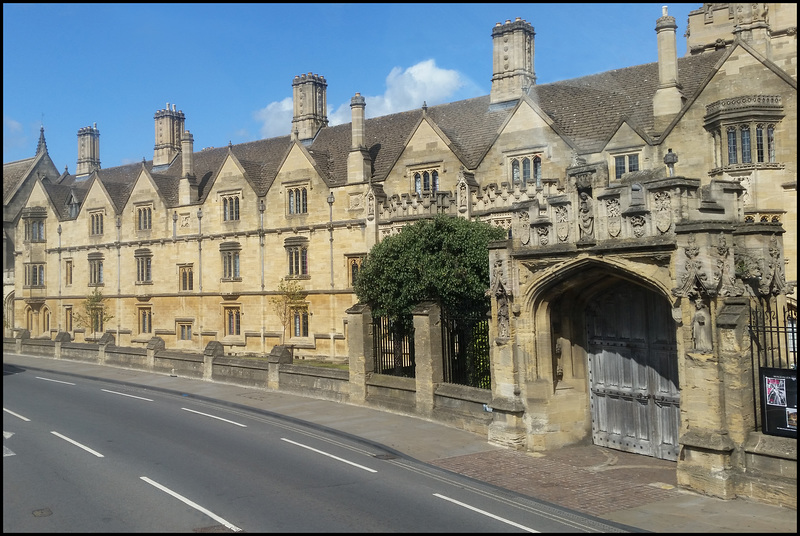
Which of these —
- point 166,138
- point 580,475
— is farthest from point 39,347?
point 580,475

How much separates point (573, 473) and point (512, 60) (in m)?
26.7

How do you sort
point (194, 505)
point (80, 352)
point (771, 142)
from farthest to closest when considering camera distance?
point (80, 352), point (771, 142), point (194, 505)

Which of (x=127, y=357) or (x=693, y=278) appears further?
(x=127, y=357)

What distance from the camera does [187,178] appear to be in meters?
45.8

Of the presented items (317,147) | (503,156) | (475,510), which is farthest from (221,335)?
(475,510)

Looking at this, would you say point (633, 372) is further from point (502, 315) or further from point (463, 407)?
point (463, 407)

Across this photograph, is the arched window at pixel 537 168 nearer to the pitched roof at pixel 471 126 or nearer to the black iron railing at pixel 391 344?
the pitched roof at pixel 471 126

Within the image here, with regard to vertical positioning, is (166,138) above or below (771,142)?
above

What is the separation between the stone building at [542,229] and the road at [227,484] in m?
3.61

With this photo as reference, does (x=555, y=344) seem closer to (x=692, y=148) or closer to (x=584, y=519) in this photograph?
(x=584, y=519)

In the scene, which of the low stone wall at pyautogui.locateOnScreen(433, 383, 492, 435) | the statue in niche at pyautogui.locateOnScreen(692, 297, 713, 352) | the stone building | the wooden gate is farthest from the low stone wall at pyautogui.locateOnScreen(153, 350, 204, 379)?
the statue in niche at pyautogui.locateOnScreen(692, 297, 713, 352)

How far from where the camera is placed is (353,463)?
50.8ft

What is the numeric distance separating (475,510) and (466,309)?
37.3 ft

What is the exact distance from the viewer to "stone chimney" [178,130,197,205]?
45.9 m
